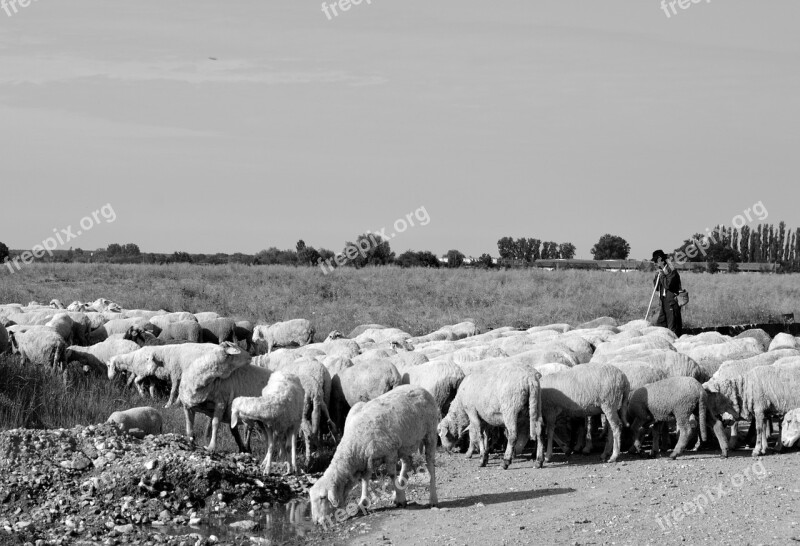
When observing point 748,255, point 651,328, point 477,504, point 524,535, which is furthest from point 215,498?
point 748,255

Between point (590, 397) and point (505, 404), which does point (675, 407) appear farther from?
point (505, 404)

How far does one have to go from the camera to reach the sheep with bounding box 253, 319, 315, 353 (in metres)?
26.1

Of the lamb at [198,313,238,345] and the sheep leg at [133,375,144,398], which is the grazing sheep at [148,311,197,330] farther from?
the sheep leg at [133,375,144,398]

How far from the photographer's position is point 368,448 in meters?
9.92

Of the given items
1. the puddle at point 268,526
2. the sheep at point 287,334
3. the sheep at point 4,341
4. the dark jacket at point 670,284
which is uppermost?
the dark jacket at point 670,284

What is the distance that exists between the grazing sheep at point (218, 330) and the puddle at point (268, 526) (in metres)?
15.7

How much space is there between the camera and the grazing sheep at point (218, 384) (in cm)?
1275

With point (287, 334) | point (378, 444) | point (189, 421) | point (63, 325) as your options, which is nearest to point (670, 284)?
point (287, 334)

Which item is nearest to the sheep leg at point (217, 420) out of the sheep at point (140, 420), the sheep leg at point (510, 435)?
the sheep at point (140, 420)

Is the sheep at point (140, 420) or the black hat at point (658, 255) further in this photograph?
the black hat at point (658, 255)

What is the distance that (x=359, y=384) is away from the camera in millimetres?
13602

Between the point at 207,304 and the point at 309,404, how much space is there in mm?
26418

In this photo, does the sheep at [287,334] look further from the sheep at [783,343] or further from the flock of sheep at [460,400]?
the sheep at [783,343]

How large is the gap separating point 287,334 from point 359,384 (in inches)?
504
